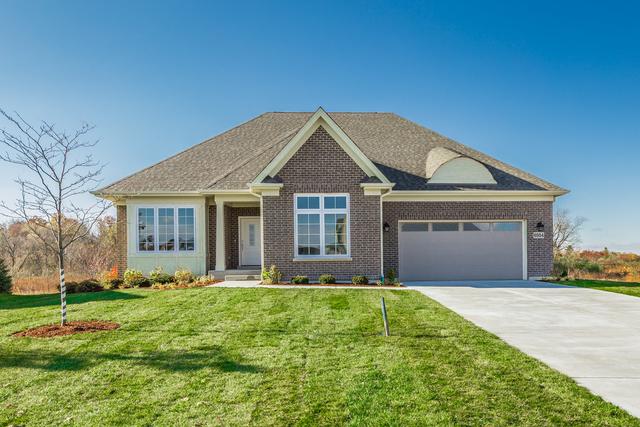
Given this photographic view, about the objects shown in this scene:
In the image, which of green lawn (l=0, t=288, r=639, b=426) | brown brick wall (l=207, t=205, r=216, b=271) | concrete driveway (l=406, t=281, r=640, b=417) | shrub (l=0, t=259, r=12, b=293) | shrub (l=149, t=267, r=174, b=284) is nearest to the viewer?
green lawn (l=0, t=288, r=639, b=426)

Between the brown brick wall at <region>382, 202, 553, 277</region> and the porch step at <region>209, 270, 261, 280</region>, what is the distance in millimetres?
5234

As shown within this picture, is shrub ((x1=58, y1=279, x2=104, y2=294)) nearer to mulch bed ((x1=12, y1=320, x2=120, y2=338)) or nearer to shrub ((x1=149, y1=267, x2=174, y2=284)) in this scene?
shrub ((x1=149, y1=267, x2=174, y2=284))

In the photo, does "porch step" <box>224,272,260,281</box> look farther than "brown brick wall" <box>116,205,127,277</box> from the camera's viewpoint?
No

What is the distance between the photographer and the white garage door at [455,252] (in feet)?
56.4

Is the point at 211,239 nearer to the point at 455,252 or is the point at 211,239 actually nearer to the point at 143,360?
the point at 455,252

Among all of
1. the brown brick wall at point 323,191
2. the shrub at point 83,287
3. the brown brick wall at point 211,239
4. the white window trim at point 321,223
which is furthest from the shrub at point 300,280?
the shrub at point 83,287

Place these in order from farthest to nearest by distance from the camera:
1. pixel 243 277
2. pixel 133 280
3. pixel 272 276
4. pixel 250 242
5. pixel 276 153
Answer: pixel 250 242 → pixel 276 153 → pixel 243 277 → pixel 133 280 → pixel 272 276

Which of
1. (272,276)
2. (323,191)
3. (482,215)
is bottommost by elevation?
(272,276)

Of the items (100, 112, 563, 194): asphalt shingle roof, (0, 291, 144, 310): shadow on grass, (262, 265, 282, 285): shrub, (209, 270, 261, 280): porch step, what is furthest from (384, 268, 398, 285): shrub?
(0, 291, 144, 310): shadow on grass

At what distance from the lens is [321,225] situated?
1510 cm

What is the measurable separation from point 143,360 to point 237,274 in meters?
10.3

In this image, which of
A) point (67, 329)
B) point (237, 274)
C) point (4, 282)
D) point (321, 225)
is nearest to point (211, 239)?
point (237, 274)

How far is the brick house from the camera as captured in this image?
1498cm

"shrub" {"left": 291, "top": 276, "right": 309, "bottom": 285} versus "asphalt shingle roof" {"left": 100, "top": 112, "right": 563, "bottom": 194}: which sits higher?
"asphalt shingle roof" {"left": 100, "top": 112, "right": 563, "bottom": 194}
